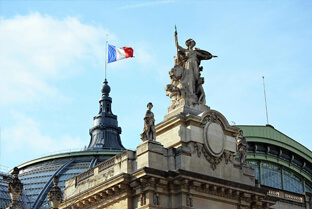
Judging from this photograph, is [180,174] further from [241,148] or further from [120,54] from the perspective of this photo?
Answer: [120,54]

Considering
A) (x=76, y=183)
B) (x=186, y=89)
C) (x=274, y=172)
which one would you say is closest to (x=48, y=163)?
(x=274, y=172)

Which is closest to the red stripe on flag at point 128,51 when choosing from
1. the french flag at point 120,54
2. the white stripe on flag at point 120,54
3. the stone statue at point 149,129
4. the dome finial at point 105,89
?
the french flag at point 120,54

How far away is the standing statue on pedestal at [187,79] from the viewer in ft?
145

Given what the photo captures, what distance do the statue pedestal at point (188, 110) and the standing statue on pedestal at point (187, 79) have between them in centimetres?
29

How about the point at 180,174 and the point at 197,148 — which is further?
the point at 197,148

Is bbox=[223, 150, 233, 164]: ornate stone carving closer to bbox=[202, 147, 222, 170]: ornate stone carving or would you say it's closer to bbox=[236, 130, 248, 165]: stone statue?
bbox=[202, 147, 222, 170]: ornate stone carving

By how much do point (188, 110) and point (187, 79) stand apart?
96.3 inches

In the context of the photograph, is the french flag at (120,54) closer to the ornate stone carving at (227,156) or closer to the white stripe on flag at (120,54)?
the white stripe on flag at (120,54)

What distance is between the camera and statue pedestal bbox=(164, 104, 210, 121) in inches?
1705

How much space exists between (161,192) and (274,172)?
29782 mm

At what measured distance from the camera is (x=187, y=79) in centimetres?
4472

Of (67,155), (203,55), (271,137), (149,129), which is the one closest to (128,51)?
(203,55)

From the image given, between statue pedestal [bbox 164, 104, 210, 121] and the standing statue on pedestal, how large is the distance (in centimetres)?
29

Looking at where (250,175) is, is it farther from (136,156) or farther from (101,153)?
(101,153)
